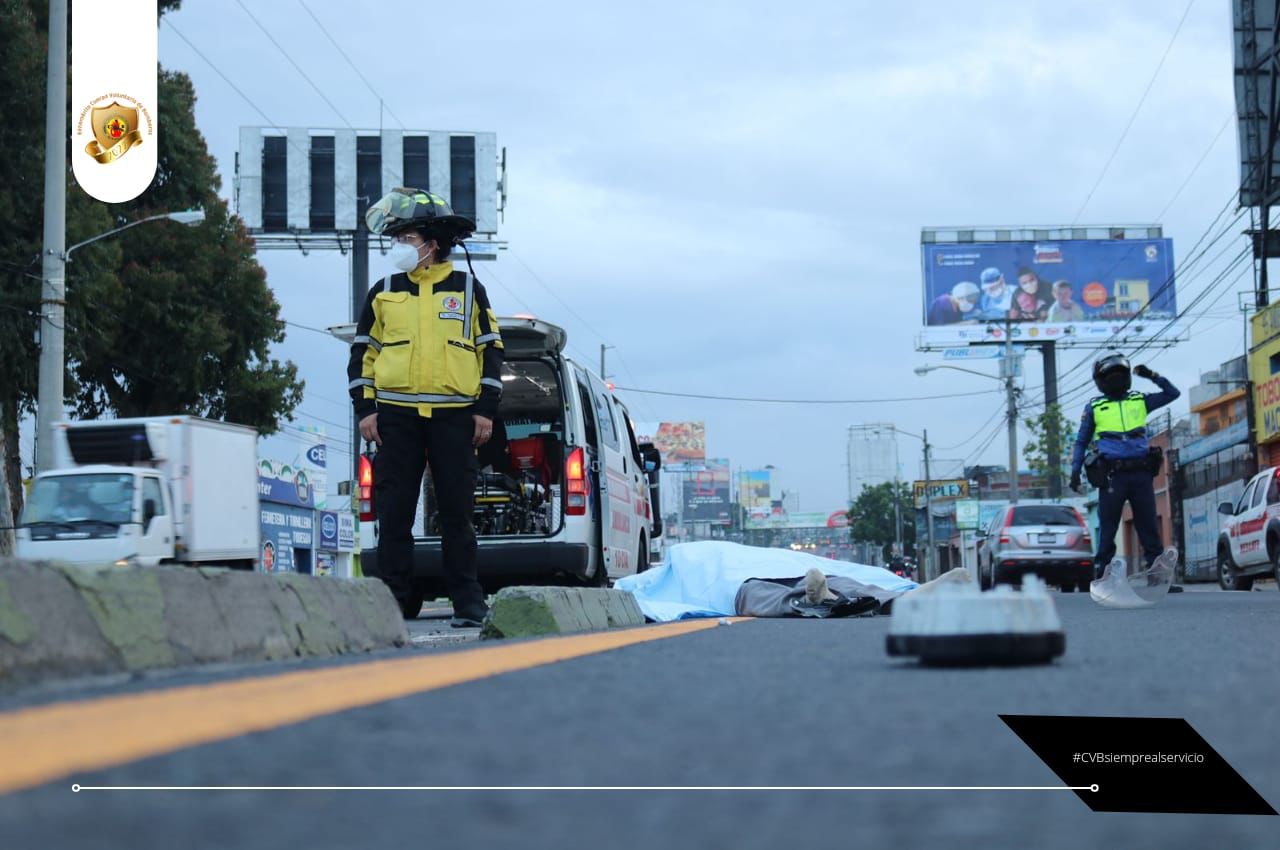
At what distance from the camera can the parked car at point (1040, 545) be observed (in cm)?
1880

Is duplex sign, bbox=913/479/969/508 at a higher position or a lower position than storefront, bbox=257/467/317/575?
higher

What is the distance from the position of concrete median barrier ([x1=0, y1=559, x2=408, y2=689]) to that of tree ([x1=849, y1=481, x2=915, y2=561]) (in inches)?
4494

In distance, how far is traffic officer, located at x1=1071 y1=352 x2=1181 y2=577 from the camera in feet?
30.2

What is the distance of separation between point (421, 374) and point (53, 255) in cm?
1611

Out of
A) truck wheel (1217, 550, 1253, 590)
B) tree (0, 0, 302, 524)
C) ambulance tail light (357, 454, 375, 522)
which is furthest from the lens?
tree (0, 0, 302, 524)

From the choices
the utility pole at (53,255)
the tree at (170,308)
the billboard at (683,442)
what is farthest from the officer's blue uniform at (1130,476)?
the billboard at (683,442)

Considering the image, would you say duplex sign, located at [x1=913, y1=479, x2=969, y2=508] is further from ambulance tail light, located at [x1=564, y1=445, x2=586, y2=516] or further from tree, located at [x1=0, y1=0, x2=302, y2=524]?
ambulance tail light, located at [x1=564, y1=445, x2=586, y2=516]

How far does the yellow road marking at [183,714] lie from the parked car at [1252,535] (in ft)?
61.0

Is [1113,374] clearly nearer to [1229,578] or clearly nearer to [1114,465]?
[1114,465]

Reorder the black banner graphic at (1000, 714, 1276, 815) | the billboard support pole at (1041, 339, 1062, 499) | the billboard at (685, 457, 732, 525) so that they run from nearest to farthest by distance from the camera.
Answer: the black banner graphic at (1000, 714, 1276, 815) → the billboard support pole at (1041, 339, 1062, 499) → the billboard at (685, 457, 732, 525)

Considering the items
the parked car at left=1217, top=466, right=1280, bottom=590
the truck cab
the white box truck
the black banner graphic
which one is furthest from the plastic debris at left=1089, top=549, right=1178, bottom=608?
the truck cab

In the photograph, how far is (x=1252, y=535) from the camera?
20.2 meters

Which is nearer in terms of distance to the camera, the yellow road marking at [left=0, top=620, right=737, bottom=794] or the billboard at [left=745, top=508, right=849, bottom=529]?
the yellow road marking at [left=0, top=620, right=737, bottom=794]

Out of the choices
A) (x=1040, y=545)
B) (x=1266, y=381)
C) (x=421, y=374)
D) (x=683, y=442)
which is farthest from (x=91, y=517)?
(x=683, y=442)
